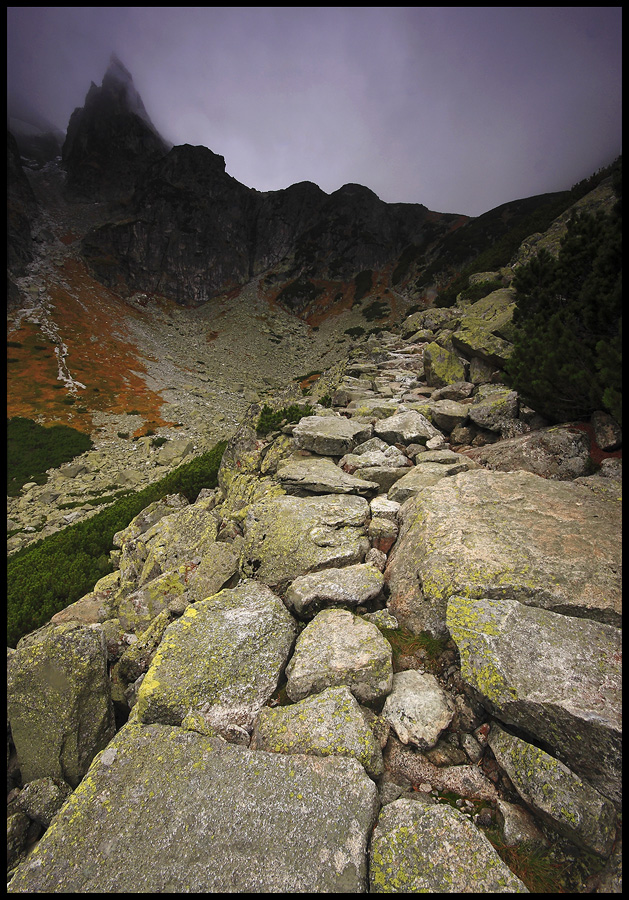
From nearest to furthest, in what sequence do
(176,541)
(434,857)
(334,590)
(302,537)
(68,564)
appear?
(434,857)
(334,590)
(302,537)
(176,541)
(68,564)

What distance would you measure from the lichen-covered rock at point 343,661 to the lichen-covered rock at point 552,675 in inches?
36.2

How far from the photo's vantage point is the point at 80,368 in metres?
42.8

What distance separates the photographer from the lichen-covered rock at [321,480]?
7.57 meters

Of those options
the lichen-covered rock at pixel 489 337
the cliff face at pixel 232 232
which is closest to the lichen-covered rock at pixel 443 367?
the lichen-covered rock at pixel 489 337

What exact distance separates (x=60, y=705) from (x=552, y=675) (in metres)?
5.99

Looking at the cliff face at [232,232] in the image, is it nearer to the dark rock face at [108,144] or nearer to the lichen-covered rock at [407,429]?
the dark rock face at [108,144]

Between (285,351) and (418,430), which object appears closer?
(418,430)

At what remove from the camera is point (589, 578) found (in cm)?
412

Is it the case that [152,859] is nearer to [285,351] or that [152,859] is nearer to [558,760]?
[558,760]

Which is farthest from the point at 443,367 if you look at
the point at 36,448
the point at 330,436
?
the point at 36,448

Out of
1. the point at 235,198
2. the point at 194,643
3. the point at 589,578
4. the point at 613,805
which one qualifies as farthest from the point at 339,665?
the point at 235,198

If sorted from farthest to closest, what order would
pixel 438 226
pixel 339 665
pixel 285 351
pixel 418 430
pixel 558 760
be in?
pixel 438 226 → pixel 285 351 → pixel 418 430 → pixel 339 665 → pixel 558 760

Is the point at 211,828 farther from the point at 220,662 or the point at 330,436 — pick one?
the point at 330,436

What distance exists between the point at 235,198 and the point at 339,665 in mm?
132210
